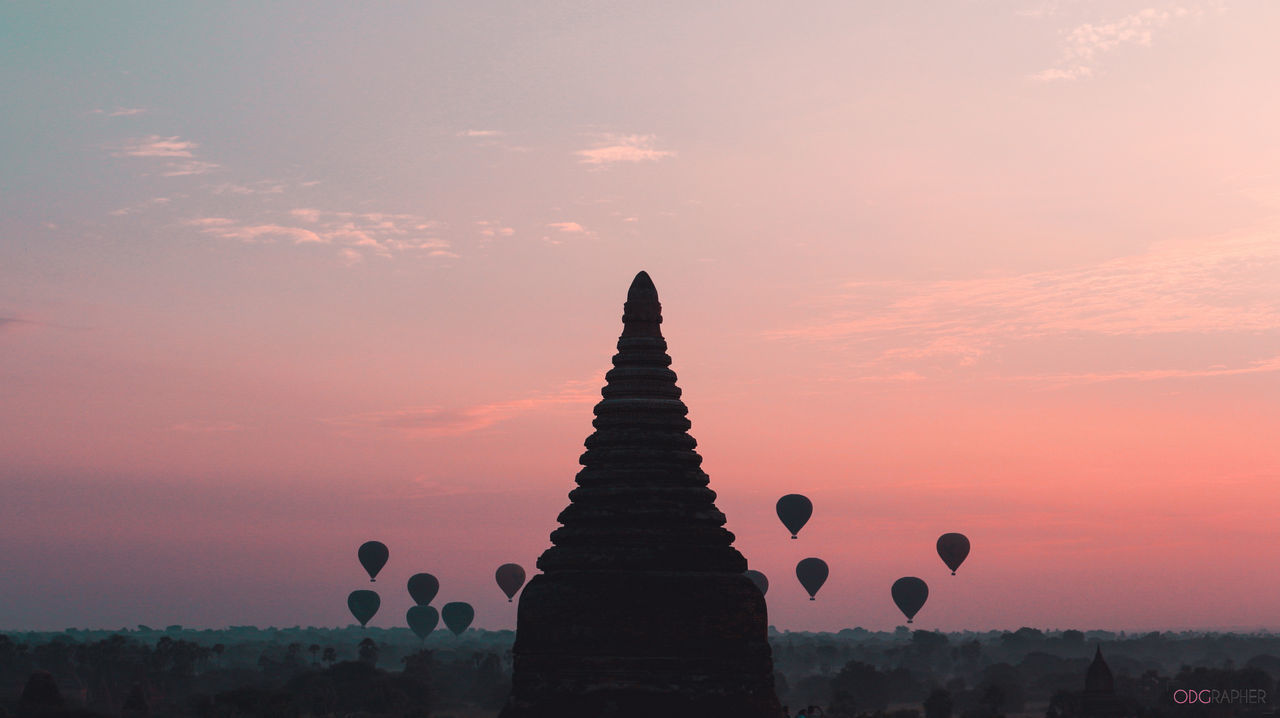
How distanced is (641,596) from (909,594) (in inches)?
3158

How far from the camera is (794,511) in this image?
261ft

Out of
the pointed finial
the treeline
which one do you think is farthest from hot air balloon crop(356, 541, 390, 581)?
the pointed finial

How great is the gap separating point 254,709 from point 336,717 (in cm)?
817

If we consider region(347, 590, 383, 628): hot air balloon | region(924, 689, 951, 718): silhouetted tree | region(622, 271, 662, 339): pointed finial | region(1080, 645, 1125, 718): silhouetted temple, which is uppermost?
region(347, 590, 383, 628): hot air balloon

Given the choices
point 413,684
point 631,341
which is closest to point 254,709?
point 413,684

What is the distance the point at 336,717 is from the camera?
120062 mm

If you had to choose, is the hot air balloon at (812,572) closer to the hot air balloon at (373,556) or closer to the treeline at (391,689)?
the treeline at (391,689)

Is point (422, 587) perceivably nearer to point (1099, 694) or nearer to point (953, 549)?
point (953, 549)

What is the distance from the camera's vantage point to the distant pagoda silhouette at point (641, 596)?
111 feet

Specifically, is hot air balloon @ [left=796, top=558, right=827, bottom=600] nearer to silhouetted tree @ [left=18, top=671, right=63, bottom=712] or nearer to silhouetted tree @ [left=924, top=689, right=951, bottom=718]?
silhouetted tree @ [left=924, top=689, right=951, bottom=718]

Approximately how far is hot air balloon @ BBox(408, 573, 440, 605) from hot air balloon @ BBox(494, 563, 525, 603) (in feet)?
124

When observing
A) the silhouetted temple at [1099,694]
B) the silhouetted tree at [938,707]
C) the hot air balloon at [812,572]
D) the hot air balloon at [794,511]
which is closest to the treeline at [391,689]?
the silhouetted tree at [938,707]

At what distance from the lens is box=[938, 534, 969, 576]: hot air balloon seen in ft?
324

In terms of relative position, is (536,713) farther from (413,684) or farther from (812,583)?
(413,684)
